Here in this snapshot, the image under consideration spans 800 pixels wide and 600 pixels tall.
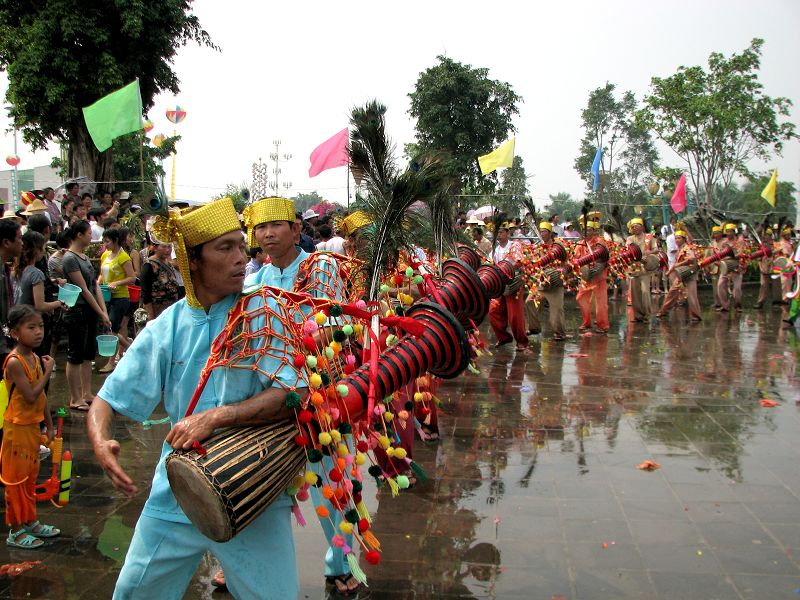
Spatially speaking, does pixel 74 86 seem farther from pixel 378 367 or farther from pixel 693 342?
pixel 378 367

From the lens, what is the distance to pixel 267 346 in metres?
2.50

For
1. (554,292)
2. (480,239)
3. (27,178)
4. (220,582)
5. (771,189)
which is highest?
(27,178)

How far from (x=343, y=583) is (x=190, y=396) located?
1.61 meters

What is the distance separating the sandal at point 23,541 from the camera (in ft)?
13.7

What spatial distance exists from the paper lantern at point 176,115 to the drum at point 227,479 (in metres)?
21.6

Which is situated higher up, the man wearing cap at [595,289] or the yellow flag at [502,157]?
the yellow flag at [502,157]

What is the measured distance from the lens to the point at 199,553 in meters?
2.55

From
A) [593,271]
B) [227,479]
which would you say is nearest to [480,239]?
[593,271]

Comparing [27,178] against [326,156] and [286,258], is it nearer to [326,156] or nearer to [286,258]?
[326,156]

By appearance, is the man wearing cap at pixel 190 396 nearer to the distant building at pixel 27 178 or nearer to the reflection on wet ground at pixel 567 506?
the reflection on wet ground at pixel 567 506

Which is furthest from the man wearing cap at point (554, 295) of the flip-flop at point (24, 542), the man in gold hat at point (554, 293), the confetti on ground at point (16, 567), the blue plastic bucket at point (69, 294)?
the confetti on ground at point (16, 567)

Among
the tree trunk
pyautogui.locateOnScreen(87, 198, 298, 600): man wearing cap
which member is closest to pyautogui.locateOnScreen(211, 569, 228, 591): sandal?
pyautogui.locateOnScreen(87, 198, 298, 600): man wearing cap

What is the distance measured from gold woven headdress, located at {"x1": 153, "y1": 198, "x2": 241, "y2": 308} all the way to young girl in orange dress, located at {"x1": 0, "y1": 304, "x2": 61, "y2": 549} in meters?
2.47

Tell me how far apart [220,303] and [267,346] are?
29 cm
